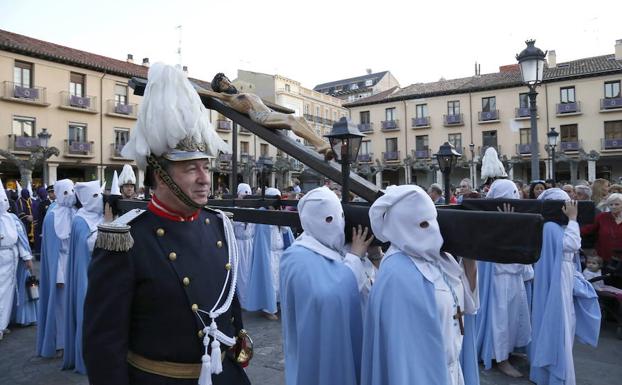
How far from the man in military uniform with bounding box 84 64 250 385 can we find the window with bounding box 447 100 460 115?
39.9m

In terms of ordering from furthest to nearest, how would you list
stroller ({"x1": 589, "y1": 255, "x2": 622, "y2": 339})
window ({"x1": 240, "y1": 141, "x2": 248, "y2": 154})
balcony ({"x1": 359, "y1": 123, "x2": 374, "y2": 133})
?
balcony ({"x1": 359, "y1": 123, "x2": 374, "y2": 133})
window ({"x1": 240, "y1": 141, "x2": 248, "y2": 154})
stroller ({"x1": 589, "y1": 255, "x2": 622, "y2": 339})

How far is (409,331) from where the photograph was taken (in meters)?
2.34

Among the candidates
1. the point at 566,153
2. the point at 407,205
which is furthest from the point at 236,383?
the point at 566,153

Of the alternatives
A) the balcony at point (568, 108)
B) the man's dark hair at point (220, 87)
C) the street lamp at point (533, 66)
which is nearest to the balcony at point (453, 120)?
the balcony at point (568, 108)

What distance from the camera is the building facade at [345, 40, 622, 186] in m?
33.7

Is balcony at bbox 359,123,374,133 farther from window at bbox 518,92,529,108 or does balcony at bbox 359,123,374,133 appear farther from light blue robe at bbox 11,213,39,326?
light blue robe at bbox 11,213,39,326

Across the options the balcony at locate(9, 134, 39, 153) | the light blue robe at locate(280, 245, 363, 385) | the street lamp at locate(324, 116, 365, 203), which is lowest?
the light blue robe at locate(280, 245, 363, 385)

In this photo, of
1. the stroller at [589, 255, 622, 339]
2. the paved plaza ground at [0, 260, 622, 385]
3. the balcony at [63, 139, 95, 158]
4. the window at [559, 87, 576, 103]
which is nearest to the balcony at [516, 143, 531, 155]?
the window at [559, 87, 576, 103]

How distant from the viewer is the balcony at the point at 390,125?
41625 mm

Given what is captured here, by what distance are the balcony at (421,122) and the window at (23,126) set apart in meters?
29.7

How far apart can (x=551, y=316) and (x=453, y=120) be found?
36558 millimetres

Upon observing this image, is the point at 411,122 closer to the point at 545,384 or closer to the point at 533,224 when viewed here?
the point at 545,384

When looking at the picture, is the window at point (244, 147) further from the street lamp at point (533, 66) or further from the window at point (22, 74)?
the street lamp at point (533, 66)

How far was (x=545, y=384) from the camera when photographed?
4.52 m
